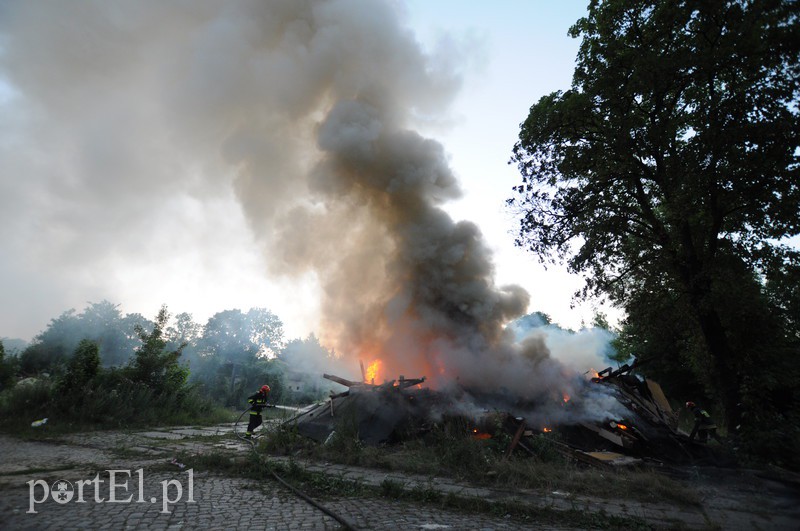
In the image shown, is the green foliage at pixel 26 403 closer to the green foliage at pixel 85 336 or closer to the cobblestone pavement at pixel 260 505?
the cobblestone pavement at pixel 260 505

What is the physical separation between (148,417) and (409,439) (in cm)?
1187

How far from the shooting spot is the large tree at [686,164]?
841 cm

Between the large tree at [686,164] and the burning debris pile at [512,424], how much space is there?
6.15 ft

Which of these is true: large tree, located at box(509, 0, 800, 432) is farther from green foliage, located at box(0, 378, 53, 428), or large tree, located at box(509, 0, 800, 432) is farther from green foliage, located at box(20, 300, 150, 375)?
green foliage, located at box(20, 300, 150, 375)

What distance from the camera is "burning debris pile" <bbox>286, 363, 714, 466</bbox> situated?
358 inches

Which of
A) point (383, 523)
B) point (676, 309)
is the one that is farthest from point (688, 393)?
point (383, 523)

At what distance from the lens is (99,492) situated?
5.59 metres

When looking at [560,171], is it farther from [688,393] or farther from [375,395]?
[688,393]

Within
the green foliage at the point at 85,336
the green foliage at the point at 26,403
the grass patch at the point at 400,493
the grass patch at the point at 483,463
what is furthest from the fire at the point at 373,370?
the green foliage at the point at 85,336

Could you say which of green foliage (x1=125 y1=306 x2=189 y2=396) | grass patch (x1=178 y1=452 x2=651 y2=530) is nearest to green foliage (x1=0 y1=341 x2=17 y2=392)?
green foliage (x1=125 y1=306 x2=189 y2=396)

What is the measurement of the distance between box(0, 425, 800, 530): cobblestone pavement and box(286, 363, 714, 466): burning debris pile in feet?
7.58

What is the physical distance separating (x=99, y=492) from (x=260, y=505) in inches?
105

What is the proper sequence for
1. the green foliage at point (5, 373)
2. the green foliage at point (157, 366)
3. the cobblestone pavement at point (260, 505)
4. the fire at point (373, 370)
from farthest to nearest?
the green foliage at point (157, 366) < the green foliage at point (5, 373) < the fire at point (373, 370) < the cobblestone pavement at point (260, 505)

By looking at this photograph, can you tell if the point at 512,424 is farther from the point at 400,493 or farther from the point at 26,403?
the point at 26,403
